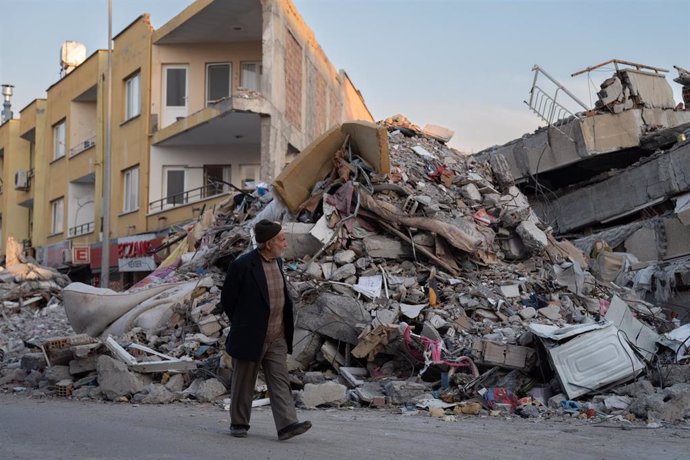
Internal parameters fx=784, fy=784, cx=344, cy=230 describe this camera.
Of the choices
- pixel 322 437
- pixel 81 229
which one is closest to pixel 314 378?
pixel 322 437

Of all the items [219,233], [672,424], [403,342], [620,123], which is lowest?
[672,424]

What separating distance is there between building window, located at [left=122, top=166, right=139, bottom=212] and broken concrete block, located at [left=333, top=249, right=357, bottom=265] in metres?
16.3

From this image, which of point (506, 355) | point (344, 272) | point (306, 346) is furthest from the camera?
point (344, 272)

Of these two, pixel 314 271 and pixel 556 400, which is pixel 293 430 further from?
pixel 314 271

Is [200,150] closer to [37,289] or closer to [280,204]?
[37,289]

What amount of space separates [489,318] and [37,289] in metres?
16.0

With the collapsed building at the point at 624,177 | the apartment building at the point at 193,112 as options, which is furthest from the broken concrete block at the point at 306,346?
the apartment building at the point at 193,112

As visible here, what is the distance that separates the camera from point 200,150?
2489 centimetres

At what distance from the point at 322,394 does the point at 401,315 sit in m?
2.12

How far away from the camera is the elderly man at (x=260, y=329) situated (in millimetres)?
5547

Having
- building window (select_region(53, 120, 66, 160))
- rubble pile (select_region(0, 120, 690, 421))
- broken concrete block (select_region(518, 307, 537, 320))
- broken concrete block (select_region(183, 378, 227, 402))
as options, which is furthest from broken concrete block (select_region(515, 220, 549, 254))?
building window (select_region(53, 120, 66, 160))

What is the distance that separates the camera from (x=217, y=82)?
24.7 m

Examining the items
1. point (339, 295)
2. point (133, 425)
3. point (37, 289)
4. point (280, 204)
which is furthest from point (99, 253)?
point (133, 425)

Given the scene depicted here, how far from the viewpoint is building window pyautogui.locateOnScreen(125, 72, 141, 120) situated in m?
26.0
